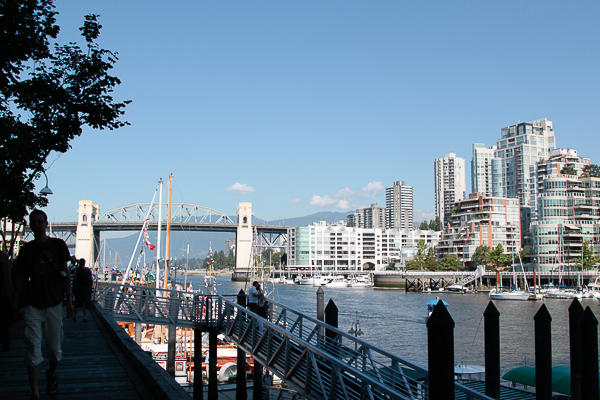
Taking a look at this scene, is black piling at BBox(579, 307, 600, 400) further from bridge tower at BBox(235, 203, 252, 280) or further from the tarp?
bridge tower at BBox(235, 203, 252, 280)

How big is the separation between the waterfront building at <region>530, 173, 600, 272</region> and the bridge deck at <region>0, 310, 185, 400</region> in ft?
324

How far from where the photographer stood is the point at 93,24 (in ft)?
49.6

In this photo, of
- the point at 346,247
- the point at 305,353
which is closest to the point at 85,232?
the point at 346,247

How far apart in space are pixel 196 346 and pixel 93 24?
Answer: 1094 centimetres

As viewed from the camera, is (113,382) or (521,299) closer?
(113,382)

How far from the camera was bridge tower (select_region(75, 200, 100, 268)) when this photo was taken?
498 feet

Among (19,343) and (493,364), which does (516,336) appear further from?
(19,343)

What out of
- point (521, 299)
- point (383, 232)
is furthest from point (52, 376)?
point (383, 232)

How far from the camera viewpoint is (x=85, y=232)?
6068 inches

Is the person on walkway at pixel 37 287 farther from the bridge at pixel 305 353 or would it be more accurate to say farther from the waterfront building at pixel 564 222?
the waterfront building at pixel 564 222

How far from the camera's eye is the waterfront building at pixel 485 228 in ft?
391

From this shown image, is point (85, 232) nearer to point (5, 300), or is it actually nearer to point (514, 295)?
point (514, 295)

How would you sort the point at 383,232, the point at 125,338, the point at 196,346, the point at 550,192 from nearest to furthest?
the point at 125,338
the point at 196,346
the point at 550,192
the point at 383,232

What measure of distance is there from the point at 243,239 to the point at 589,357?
5721 inches
